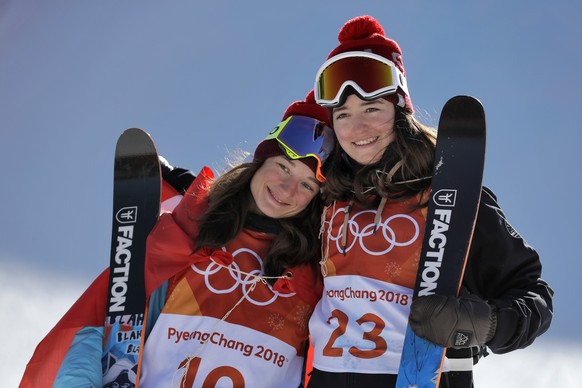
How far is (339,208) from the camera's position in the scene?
3188mm

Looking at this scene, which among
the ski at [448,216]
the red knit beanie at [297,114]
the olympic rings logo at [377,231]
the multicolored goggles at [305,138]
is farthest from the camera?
the red knit beanie at [297,114]

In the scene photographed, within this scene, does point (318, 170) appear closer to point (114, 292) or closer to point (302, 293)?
point (302, 293)

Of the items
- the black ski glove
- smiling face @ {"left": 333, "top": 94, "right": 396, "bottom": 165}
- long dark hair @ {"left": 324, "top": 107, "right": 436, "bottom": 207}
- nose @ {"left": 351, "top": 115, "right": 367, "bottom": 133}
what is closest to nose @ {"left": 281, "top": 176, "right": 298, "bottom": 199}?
long dark hair @ {"left": 324, "top": 107, "right": 436, "bottom": 207}

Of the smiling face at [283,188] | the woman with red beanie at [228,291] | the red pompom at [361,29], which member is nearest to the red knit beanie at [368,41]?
the red pompom at [361,29]

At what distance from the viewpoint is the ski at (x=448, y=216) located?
271 cm

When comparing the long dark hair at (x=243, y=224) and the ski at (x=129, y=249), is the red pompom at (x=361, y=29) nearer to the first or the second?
the long dark hair at (x=243, y=224)

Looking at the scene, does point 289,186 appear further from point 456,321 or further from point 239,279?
point 456,321

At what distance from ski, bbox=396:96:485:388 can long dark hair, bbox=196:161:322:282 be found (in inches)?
28.6

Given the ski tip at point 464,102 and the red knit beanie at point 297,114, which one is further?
the red knit beanie at point 297,114

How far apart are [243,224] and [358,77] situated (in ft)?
3.01

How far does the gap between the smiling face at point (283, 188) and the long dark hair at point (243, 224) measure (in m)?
0.06

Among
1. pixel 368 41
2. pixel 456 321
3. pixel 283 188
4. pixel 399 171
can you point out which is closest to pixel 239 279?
pixel 283 188

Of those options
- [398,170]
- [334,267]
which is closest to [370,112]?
[398,170]

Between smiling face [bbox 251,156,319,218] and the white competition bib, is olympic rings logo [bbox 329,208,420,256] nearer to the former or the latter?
smiling face [bbox 251,156,319,218]
